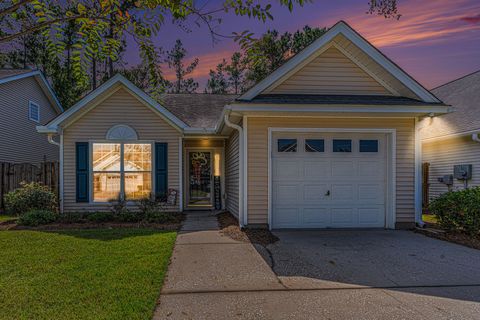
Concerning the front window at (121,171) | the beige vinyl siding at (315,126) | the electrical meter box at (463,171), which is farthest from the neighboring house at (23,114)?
the electrical meter box at (463,171)

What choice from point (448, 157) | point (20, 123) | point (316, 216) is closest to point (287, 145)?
point (316, 216)

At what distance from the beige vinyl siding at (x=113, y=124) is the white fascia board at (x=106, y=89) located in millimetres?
281

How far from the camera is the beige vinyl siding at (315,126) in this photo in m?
8.29

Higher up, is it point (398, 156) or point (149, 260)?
point (398, 156)

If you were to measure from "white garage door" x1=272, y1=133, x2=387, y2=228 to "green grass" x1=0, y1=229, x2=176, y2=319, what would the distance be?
2951mm

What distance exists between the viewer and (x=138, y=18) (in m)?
2.49

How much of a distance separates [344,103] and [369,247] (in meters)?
3.21

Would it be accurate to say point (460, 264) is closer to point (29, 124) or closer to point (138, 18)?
point (138, 18)

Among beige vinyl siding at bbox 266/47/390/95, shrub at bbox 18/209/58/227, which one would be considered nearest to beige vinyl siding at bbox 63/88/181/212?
shrub at bbox 18/209/58/227

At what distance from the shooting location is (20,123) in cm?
1634

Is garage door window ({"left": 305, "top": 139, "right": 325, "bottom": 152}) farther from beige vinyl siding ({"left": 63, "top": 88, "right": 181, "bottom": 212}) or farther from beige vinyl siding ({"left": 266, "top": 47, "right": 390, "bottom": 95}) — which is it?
beige vinyl siding ({"left": 63, "top": 88, "right": 181, "bottom": 212})

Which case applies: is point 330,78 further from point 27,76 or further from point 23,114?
point 23,114

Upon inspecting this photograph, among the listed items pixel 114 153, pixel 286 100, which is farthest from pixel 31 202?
pixel 286 100

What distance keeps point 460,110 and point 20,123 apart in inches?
752
